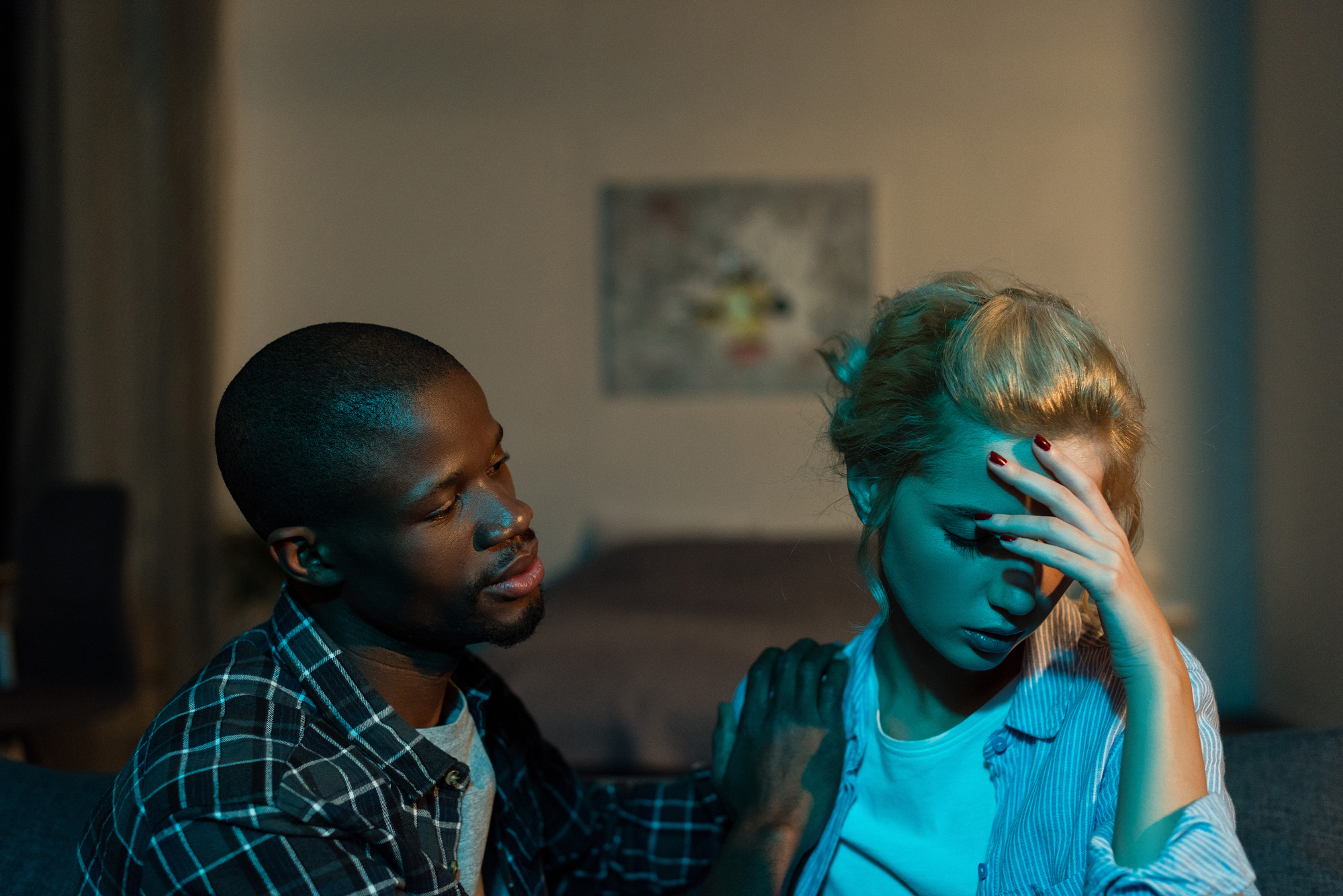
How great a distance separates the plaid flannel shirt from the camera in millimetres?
778

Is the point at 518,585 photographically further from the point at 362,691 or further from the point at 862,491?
the point at 862,491

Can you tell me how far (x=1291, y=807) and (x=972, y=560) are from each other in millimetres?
502

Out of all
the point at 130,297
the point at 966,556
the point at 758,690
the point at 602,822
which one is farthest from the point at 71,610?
the point at 966,556

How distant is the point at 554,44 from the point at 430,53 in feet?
1.65

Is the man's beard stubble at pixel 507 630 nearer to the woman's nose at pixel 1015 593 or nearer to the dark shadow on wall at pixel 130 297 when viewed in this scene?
the woman's nose at pixel 1015 593

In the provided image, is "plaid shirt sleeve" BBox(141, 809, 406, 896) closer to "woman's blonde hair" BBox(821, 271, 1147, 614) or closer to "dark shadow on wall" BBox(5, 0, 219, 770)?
"woman's blonde hair" BBox(821, 271, 1147, 614)

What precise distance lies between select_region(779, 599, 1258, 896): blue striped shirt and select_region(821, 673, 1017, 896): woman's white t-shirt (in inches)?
0.8

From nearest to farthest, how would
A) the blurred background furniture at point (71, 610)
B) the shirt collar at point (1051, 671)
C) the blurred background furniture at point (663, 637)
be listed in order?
the shirt collar at point (1051, 671) → the blurred background furniture at point (663, 637) → the blurred background furniture at point (71, 610)

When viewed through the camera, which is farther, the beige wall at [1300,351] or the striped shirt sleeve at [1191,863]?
the beige wall at [1300,351]

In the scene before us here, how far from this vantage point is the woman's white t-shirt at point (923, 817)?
3.23 ft

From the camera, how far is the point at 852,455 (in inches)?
41.6

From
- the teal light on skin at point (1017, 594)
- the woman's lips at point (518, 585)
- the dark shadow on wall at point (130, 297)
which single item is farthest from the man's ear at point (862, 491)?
the dark shadow on wall at point (130, 297)

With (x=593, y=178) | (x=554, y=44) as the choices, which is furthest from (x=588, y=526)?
(x=554, y=44)

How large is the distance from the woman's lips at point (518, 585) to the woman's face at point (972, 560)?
338 millimetres
